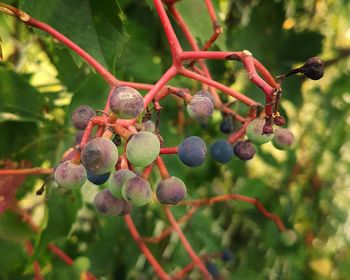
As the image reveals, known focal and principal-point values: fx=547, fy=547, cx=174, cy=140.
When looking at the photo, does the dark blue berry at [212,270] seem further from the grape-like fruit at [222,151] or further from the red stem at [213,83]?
the red stem at [213,83]

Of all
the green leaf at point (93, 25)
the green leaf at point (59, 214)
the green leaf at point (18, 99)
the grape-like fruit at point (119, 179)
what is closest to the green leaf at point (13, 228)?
the green leaf at point (59, 214)

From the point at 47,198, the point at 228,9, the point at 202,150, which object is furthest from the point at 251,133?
the point at 228,9

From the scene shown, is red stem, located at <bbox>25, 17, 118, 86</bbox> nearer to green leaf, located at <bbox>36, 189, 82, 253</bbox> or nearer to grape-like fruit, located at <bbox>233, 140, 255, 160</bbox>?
grape-like fruit, located at <bbox>233, 140, 255, 160</bbox>

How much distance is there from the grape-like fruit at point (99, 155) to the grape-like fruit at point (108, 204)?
0.14 meters

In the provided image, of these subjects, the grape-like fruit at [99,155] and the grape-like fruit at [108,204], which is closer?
the grape-like fruit at [99,155]

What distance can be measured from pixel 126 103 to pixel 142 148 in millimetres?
56

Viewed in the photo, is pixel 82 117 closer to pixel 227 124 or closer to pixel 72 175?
pixel 72 175

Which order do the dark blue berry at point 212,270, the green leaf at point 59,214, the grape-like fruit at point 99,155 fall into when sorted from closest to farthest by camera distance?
the grape-like fruit at point 99,155, the green leaf at point 59,214, the dark blue berry at point 212,270

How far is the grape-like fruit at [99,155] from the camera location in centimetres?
62

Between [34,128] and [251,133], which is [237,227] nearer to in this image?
[34,128]

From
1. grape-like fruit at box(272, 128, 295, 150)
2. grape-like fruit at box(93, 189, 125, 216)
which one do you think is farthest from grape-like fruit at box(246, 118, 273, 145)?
grape-like fruit at box(93, 189, 125, 216)

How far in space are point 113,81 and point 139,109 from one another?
0.38ft

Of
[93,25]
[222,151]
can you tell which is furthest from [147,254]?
[93,25]

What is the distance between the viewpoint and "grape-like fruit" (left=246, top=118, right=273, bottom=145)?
2.56 feet
